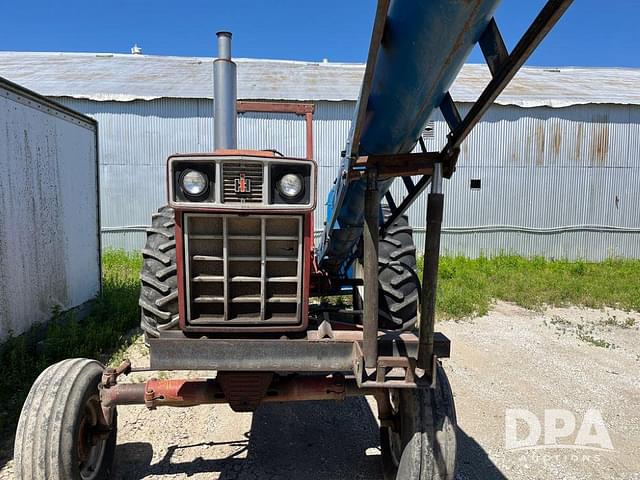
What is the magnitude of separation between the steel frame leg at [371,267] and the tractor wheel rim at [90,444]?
1.66 meters

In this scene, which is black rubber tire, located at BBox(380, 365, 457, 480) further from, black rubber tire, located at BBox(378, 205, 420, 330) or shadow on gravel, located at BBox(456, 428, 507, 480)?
black rubber tire, located at BBox(378, 205, 420, 330)

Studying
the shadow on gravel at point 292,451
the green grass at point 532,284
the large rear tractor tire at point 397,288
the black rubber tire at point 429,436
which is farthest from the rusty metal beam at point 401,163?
the green grass at point 532,284

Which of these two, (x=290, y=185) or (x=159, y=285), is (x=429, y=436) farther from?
(x=159, y=285)

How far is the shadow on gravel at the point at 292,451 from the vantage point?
2938mm

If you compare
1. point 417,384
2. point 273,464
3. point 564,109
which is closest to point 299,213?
point 417,384

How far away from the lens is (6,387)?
12.4 feet

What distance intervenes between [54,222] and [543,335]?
603cm

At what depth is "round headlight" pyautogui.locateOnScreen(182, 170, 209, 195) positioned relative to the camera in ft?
7.28

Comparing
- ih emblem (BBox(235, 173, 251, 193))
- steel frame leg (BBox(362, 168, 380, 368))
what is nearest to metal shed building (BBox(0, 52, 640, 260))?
ih emblem (BBox(235, 173, 251, 193))

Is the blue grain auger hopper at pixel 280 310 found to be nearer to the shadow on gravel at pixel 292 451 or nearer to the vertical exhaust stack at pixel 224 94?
the shadow on gravel at pixel 292 451

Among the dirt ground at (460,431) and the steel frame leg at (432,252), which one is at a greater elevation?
the steel frame leg at (432,252)

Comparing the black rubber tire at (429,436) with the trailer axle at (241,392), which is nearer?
the black rubber tire at (429,436)

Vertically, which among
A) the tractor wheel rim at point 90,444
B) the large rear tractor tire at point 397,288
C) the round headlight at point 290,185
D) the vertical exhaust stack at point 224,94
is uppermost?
the vertical exhaust stack at point 224,94

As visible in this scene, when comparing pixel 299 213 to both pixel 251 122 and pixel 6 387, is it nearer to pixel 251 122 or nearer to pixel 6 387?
pixel 6 387
